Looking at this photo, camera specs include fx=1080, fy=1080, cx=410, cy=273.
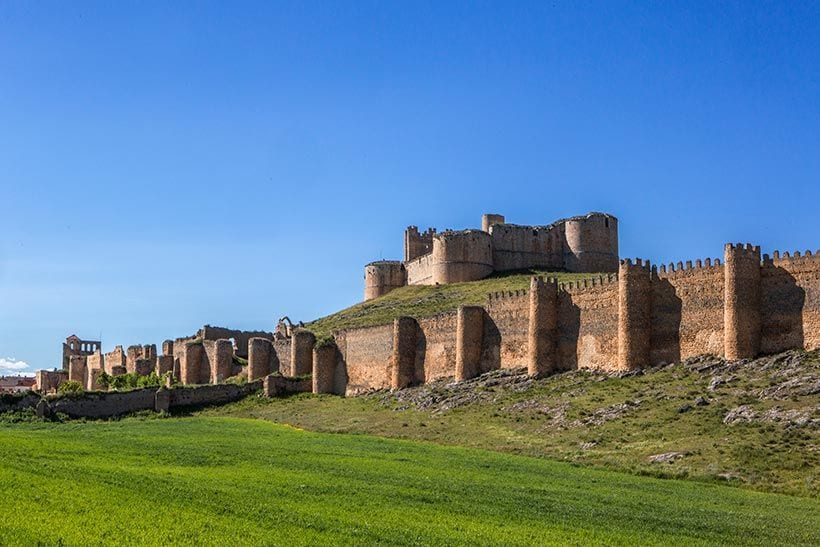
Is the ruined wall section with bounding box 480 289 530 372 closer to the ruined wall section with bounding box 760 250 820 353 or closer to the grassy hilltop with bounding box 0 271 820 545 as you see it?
the grassy hilltop with bounding box 0 271 820 545

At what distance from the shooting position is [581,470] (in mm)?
28656

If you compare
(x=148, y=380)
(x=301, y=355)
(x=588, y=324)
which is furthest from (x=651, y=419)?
(x=148, y=380)

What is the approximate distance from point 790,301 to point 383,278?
49.2 meters

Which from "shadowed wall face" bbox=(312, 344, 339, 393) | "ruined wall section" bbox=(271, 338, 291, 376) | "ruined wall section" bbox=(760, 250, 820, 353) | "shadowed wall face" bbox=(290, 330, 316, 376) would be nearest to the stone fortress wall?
"ruined wall section" bbox=(760, 250, 820, 353)

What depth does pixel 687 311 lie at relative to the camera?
1507 inches

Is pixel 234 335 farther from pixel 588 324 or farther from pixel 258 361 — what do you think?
pixel 588 324

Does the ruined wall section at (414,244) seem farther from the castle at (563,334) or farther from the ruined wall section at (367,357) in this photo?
the ruined wall section at (367,357)

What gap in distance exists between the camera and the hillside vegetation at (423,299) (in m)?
66.1

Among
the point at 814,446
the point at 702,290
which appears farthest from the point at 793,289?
the point at 814,446

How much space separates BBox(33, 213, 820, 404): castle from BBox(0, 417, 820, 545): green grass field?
1019 cm

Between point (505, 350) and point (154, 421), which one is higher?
point (505, 350)

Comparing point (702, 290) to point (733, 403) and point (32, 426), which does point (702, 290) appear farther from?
point (32, 426)

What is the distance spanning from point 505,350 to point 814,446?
65.3ft

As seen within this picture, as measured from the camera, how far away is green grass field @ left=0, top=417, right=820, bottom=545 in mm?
17906
